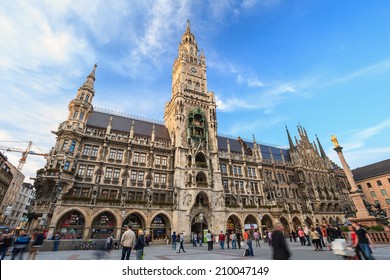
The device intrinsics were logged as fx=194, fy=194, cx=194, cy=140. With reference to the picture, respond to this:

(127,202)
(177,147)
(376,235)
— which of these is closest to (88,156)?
(127,202)

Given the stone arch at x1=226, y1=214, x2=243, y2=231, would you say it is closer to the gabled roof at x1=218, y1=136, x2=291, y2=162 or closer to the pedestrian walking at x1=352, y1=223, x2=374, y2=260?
the gabled roof at x1=218, y1=136, x2=291, y2=162

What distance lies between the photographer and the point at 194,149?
35.1 metres

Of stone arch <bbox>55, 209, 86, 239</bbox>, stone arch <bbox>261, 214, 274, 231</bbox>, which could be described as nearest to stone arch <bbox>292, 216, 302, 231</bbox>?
stone arch <bbox>261, 214, 274, 231</bbox>

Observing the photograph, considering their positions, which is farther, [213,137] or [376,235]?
[213,137]

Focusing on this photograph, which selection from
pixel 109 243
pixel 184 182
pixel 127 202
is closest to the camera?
pixel 109 243

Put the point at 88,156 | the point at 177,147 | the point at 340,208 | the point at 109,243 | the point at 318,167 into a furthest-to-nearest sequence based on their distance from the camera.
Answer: the point at 318,167 < the point at 340,208 < the point at 177,147 < the point at 88,156 < the point at 109,243

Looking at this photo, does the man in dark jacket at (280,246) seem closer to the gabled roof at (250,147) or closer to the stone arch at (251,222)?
the stone arch at (251,222)

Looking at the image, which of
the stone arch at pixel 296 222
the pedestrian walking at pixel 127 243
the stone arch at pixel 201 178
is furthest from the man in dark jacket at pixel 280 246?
the stone arch at pixel 296 222

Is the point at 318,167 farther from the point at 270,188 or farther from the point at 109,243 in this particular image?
the point at 109,243

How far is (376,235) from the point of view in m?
16.6

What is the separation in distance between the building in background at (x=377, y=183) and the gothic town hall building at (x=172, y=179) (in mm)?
6657

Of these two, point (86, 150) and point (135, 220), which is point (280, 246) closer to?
point (135, 220)

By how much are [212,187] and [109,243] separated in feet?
68.1

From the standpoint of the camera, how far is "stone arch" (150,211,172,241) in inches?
1133
